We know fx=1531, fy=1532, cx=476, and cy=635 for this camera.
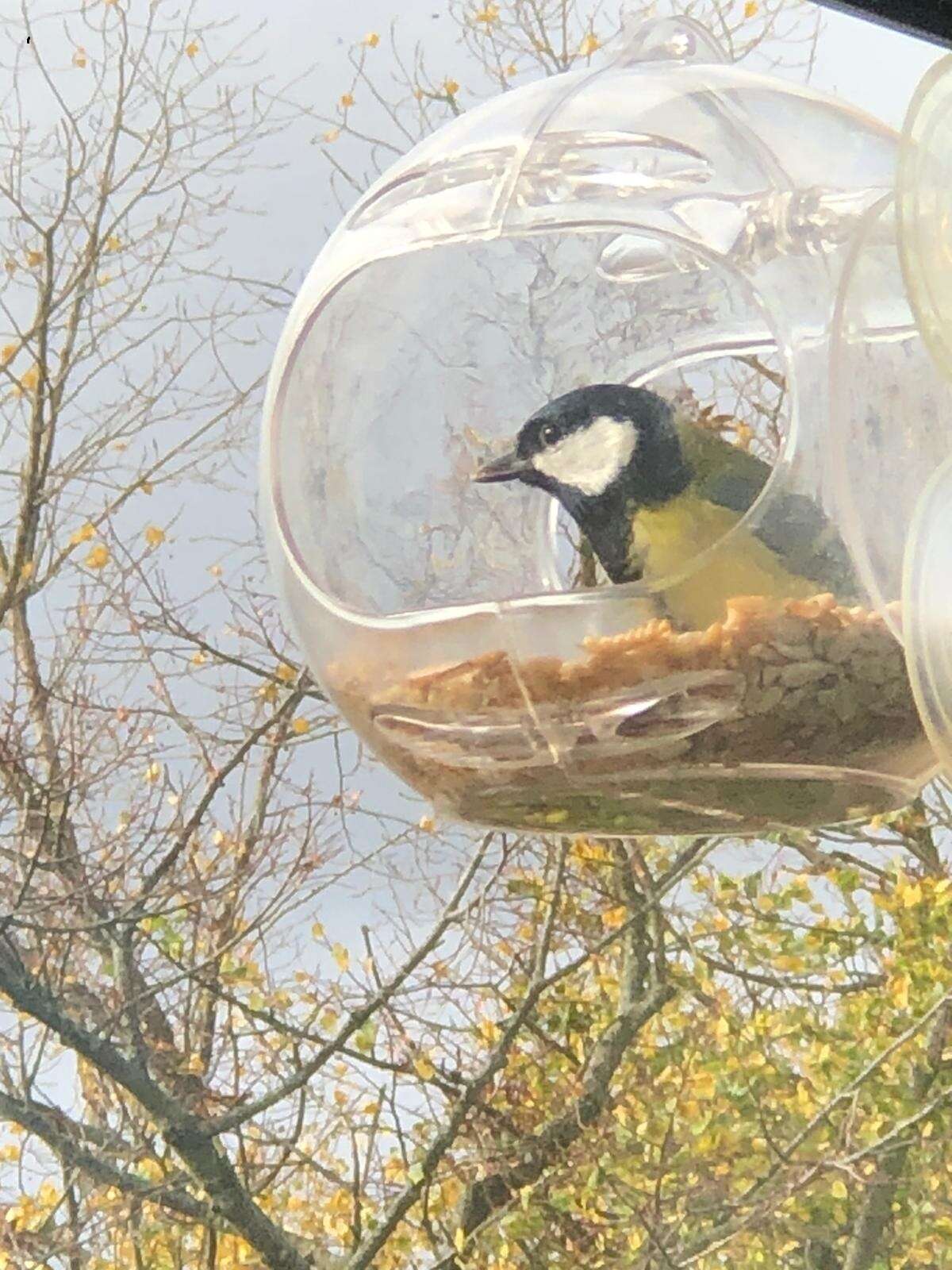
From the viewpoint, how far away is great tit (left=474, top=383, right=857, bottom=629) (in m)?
0.47

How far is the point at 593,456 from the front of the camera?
554 millimetres

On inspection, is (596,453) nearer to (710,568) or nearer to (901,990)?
(710,568)

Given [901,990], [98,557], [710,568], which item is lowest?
[901,990]

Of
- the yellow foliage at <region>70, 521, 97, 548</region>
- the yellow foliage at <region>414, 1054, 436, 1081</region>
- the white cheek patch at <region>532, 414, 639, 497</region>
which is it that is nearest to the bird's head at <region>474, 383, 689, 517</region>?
the white cheek patch at <region>532, 414, 639, 497</region>

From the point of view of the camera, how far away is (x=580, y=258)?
2.02 ft

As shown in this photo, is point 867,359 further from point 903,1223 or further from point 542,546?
point 903,1223

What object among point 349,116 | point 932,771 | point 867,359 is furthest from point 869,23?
point 349,116

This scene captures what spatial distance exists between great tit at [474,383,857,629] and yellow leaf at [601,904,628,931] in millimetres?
1195

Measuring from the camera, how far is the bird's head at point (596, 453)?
550 mm

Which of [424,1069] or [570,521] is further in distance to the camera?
[424,1069]

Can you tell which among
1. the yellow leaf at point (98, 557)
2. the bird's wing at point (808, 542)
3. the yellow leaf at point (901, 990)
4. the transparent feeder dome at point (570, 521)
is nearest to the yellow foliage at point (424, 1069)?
the yellow leaf at point (901, 990)

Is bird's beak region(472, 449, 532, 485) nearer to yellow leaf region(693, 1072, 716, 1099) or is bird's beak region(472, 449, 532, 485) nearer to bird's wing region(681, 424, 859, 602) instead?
bird's wing region(681, 424, 859, 602)

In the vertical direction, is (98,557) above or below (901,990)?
above

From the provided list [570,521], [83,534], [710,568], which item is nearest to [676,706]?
[710,568]
